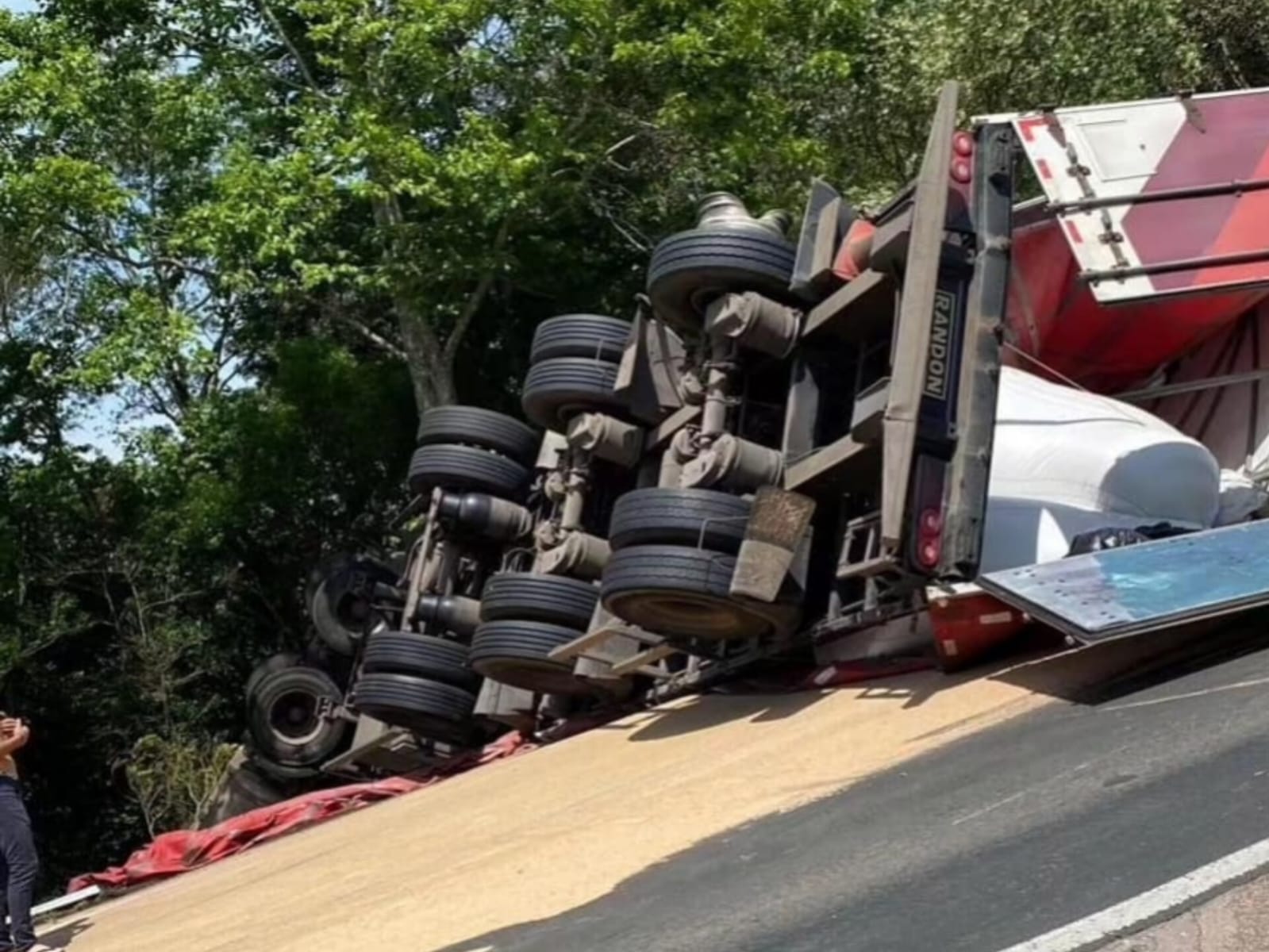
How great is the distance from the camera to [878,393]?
7.54 meters

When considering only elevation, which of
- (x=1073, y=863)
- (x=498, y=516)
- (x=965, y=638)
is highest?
(x=498, y=516)

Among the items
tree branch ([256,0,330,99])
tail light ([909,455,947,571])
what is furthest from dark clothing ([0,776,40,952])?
tree branch ([256,0,330,99])

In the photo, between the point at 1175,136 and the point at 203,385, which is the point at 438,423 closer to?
the point at 1175,136

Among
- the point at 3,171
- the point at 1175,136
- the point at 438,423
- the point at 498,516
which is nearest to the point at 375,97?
the point at 3,171

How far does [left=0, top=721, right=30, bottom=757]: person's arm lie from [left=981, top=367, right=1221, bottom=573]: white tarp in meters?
4.07

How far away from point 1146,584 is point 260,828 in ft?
19.4

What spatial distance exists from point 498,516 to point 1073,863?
7.19 meters

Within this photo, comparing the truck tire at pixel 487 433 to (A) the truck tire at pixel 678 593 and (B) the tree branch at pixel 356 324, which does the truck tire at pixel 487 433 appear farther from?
(B) the tree branch at pixel 356 324

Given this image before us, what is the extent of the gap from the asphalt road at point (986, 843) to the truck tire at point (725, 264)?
2.90 meters

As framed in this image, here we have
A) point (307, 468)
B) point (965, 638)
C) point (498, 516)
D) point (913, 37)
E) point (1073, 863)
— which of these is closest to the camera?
point (1073, 863)

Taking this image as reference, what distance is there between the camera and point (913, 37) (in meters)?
16.1

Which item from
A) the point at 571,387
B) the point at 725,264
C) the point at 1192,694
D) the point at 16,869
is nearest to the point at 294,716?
the point at 571,387

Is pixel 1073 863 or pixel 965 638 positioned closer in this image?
pixel 1073 863

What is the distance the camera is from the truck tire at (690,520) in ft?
26.6
